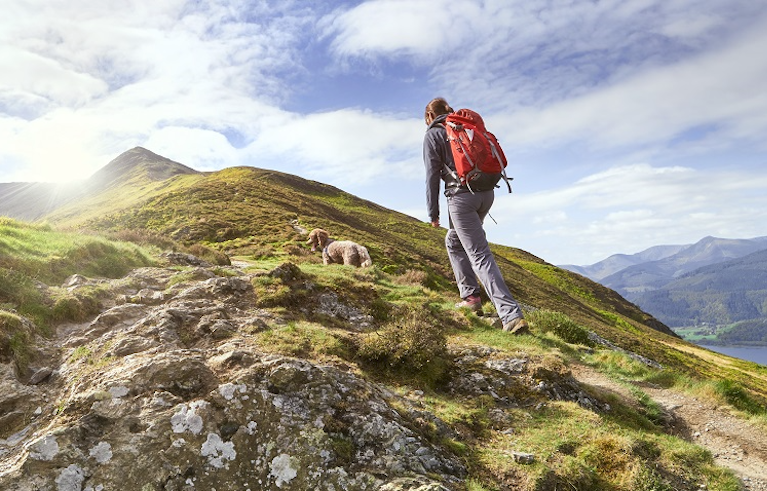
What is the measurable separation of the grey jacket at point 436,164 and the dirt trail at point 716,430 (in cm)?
423

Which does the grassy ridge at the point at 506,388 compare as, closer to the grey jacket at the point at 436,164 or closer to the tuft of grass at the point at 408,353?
the tuft of grass at the point at 408,353

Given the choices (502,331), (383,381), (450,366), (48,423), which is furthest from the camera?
(502,331)

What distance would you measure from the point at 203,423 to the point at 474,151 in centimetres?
607

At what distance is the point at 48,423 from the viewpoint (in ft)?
15.0

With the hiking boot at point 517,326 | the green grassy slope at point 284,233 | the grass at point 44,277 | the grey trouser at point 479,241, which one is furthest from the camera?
the green grassy slope at point 284,233

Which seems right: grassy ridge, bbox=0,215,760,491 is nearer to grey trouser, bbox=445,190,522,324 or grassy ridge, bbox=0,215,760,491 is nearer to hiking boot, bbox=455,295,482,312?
hiking boot, bbox=455,295,482,312

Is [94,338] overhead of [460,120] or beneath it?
beneath

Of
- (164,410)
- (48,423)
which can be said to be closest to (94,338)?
(48,423)

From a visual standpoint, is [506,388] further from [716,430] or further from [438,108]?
[438,108]

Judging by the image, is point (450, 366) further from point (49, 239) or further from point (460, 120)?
point (49, 239)

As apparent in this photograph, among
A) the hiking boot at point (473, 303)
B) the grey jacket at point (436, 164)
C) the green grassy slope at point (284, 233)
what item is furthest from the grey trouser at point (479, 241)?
the green grassy slope at point (284, 233)

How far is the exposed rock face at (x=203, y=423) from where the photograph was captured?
4.05m

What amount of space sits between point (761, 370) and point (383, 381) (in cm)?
7152

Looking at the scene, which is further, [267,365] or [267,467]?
[267,365]
